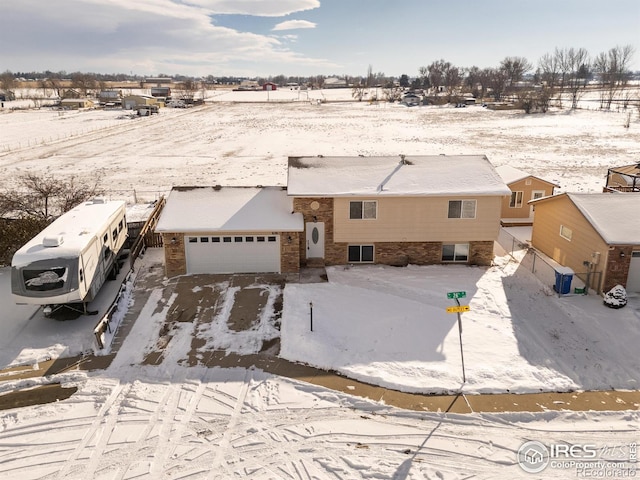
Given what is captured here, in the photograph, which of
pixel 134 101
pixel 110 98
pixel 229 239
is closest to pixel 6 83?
pixel 110 98

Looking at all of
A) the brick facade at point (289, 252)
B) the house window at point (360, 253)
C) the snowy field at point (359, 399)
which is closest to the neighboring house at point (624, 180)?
the snowy field at point (359, 399)

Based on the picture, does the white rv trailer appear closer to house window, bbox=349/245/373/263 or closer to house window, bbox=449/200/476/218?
house window, bbox=349/245/373/263

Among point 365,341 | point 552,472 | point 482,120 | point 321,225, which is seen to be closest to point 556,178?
point 321,225

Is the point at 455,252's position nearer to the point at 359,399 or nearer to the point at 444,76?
the point at 359,399

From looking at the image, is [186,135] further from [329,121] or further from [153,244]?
[153,244]

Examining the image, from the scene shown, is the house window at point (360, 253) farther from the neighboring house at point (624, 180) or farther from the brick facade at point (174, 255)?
the neighboring house at point (624, 180)
